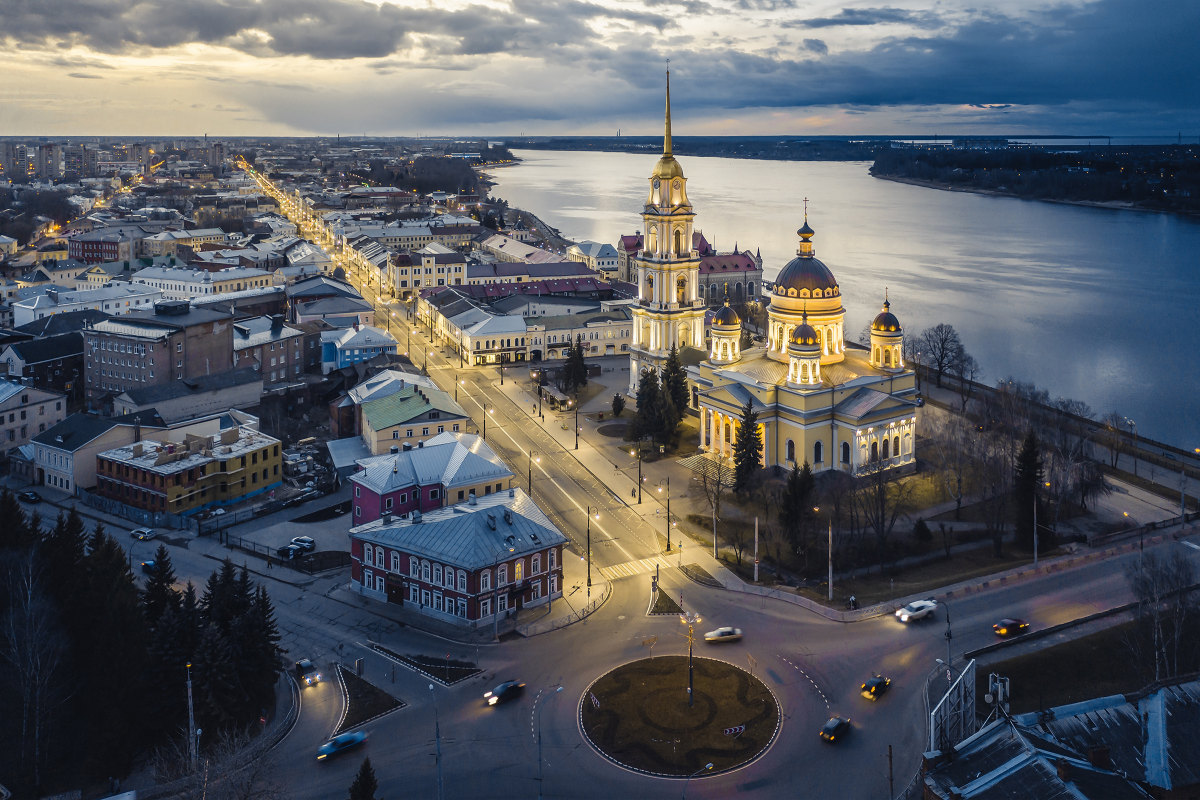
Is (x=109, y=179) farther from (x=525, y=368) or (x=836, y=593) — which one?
(x=836, y=593)

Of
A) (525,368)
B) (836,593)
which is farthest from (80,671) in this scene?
(525,368)

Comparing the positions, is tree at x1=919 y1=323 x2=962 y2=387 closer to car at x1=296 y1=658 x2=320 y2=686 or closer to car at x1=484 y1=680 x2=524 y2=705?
car at x1=484 y1=680 x2=524 y2=705

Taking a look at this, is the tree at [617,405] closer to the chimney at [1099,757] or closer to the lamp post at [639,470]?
the lamp post at [639,470]

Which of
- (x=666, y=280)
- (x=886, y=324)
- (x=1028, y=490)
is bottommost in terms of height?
(x=1028, y=490)

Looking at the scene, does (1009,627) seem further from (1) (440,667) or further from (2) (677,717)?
(1) (440,667)

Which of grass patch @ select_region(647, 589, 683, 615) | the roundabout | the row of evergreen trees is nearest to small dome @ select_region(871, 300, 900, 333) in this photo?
grass patch @ select_region(647, 589, 683, 615)

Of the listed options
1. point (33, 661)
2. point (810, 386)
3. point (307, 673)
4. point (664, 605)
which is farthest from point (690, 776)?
point (810, 386)
